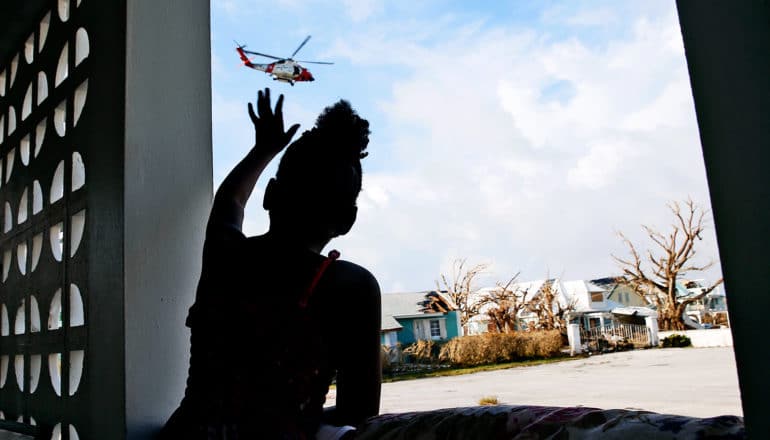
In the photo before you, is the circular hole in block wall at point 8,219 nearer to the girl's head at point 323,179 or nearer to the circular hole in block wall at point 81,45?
the circular hole in block wall at point 81,45

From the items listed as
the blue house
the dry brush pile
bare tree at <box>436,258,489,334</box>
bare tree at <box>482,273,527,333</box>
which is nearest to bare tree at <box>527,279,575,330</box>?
bare tree at <box>482,273,527,333</box>

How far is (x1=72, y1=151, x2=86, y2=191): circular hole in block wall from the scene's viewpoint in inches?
56.5

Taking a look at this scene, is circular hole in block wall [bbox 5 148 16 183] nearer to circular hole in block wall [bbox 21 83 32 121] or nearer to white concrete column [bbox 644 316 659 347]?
circular hole in block wall [bbox 21 83 32 121]

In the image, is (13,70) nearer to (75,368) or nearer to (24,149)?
(24,149)

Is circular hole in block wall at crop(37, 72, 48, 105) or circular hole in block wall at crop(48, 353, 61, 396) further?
circular hole in block wall at crop(37, 72, 48, 105)

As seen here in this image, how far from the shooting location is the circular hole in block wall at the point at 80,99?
4.77 feet

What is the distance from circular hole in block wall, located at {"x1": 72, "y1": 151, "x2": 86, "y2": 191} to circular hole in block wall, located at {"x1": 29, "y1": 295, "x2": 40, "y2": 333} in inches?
16.2

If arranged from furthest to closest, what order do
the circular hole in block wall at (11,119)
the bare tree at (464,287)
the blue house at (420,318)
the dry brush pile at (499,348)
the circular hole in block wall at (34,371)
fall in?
the blue house at (420,318), the bare tree at (464,287), the dry brush pile at (499,348), the circular hole in block wall at (11,119), the circular hole in block wall at (34,371)

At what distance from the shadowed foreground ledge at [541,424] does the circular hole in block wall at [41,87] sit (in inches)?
58.8

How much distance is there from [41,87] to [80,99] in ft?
1.36

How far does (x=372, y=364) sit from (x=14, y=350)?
4.61ft

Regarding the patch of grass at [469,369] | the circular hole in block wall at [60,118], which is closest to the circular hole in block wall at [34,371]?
the circular hole in block wall at [60,118]

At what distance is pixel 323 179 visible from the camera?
930mm

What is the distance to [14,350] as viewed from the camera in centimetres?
178
